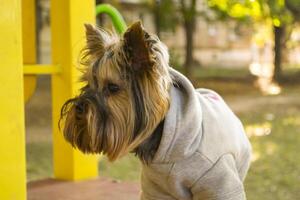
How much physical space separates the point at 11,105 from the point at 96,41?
630 mm

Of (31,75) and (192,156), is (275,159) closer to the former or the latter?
(31,75)

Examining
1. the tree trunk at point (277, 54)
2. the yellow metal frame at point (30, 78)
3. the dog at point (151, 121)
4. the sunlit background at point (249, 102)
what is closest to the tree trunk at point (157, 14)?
the sunlit background at point (249, 102)

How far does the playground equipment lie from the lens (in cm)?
324

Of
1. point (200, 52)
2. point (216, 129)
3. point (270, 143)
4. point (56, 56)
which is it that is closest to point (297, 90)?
point (270, 143)

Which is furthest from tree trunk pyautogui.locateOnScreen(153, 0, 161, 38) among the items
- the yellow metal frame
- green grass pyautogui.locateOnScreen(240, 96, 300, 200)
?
the yellow metal frame

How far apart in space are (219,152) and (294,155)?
456cm

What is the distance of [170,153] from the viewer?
3.01 metres

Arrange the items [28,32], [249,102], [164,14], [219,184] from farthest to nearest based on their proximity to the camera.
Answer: [164,14]
[249,102]
[28,32]
[219,184]

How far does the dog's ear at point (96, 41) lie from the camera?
2979mm

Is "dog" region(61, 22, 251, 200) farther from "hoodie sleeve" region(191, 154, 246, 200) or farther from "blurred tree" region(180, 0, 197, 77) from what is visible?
"blurred tree" region(180, 0, 197, 77)

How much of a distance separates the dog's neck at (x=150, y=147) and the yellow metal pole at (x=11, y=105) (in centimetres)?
71

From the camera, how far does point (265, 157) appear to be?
7.32 m

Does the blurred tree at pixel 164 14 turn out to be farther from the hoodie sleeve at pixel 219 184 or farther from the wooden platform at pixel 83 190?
the hoodie sleeve at pixel 219 184

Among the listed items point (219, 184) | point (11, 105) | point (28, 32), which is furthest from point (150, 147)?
point (28, 32)
